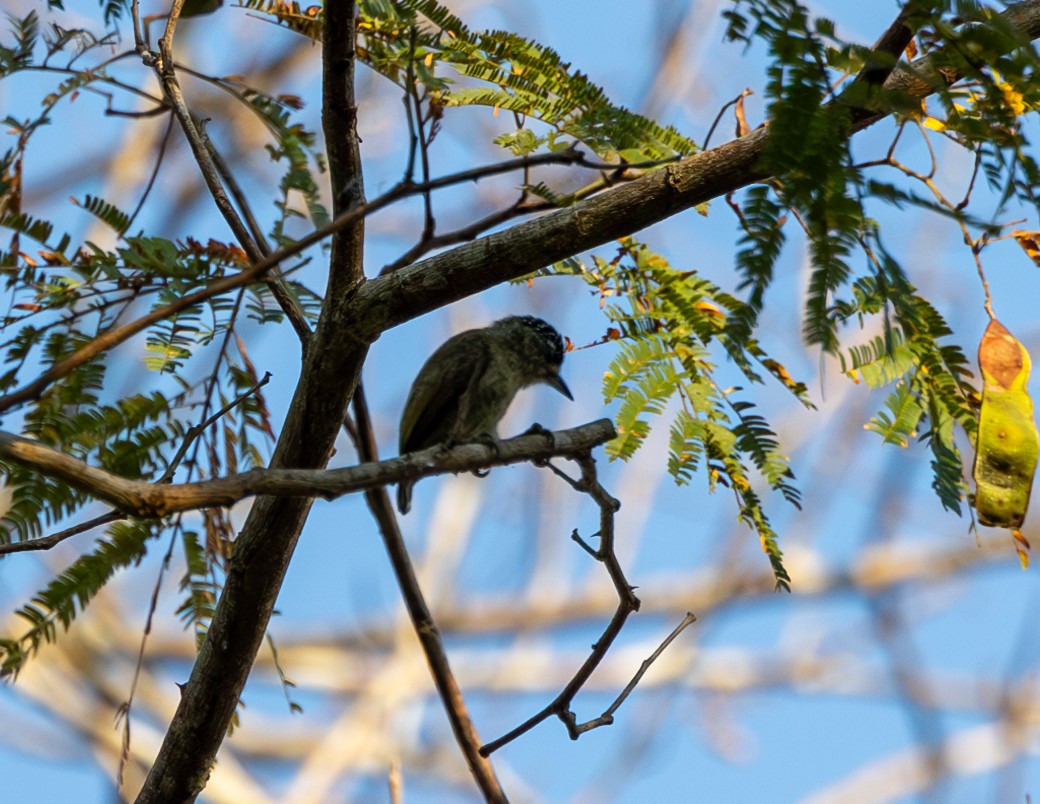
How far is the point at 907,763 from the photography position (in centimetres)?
1420

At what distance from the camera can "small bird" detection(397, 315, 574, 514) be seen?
5.51m

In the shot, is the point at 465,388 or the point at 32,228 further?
the point at 465,388

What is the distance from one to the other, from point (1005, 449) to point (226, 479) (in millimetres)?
1973

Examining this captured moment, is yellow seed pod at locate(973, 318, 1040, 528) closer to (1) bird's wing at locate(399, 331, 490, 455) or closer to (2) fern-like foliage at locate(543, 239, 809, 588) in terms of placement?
(2) fern-like foliage at locate(543, 239, 809, 588)

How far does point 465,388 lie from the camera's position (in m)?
5.55

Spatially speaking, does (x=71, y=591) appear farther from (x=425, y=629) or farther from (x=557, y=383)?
(x=557, y=383)

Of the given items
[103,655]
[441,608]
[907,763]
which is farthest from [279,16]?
[907,763]

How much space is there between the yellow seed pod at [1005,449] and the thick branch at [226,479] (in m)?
1.26

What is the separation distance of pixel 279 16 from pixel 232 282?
2.02 metres

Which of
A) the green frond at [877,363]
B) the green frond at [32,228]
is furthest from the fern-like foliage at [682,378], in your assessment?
the green frond at [32,228]

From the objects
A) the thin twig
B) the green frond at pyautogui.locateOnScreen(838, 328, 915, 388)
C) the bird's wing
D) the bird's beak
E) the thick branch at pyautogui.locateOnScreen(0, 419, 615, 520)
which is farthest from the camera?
the bird's beak

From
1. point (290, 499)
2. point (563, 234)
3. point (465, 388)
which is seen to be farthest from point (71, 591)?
point (465, 388)

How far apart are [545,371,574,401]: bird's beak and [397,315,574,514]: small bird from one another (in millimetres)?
166

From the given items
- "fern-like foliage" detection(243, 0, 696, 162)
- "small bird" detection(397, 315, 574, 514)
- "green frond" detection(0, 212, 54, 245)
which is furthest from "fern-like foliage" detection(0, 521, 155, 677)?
"small bird" detection(397, 315, 574, 514)
